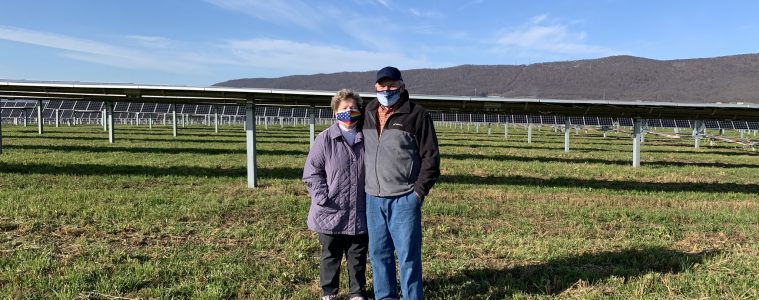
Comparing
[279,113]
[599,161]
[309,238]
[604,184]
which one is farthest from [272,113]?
[309,238]

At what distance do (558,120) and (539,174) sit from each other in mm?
28631

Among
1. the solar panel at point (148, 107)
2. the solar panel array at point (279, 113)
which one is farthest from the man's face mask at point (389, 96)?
the solar panel at point (148, 107)

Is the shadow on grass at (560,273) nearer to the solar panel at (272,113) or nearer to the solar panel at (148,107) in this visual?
the solar panel at (272,113)

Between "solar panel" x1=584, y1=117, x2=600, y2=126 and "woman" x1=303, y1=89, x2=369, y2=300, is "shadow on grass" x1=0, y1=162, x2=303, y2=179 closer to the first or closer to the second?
"woman" x1=303, y1=89, x2=369, y2=300

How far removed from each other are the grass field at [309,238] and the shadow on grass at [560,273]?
18mm

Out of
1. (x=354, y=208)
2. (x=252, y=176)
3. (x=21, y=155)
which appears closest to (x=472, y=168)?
(x=252, y=176)

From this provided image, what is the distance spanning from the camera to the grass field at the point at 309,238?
4.84 meters

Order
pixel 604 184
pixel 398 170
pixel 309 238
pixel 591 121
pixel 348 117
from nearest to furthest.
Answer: pixel 398 170 → pixel 348 117 → pixel 309 238 → pixel 604 184 → pixel 591 121

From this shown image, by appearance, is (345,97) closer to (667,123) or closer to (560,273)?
(560,273)

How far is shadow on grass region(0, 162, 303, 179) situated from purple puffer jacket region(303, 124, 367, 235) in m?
8.54

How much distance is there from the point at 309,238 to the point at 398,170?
311 cm

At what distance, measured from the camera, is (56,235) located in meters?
6.42

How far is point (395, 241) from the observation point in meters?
3.92

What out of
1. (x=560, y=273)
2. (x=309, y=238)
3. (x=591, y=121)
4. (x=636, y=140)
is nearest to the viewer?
(x=560, y=273)
